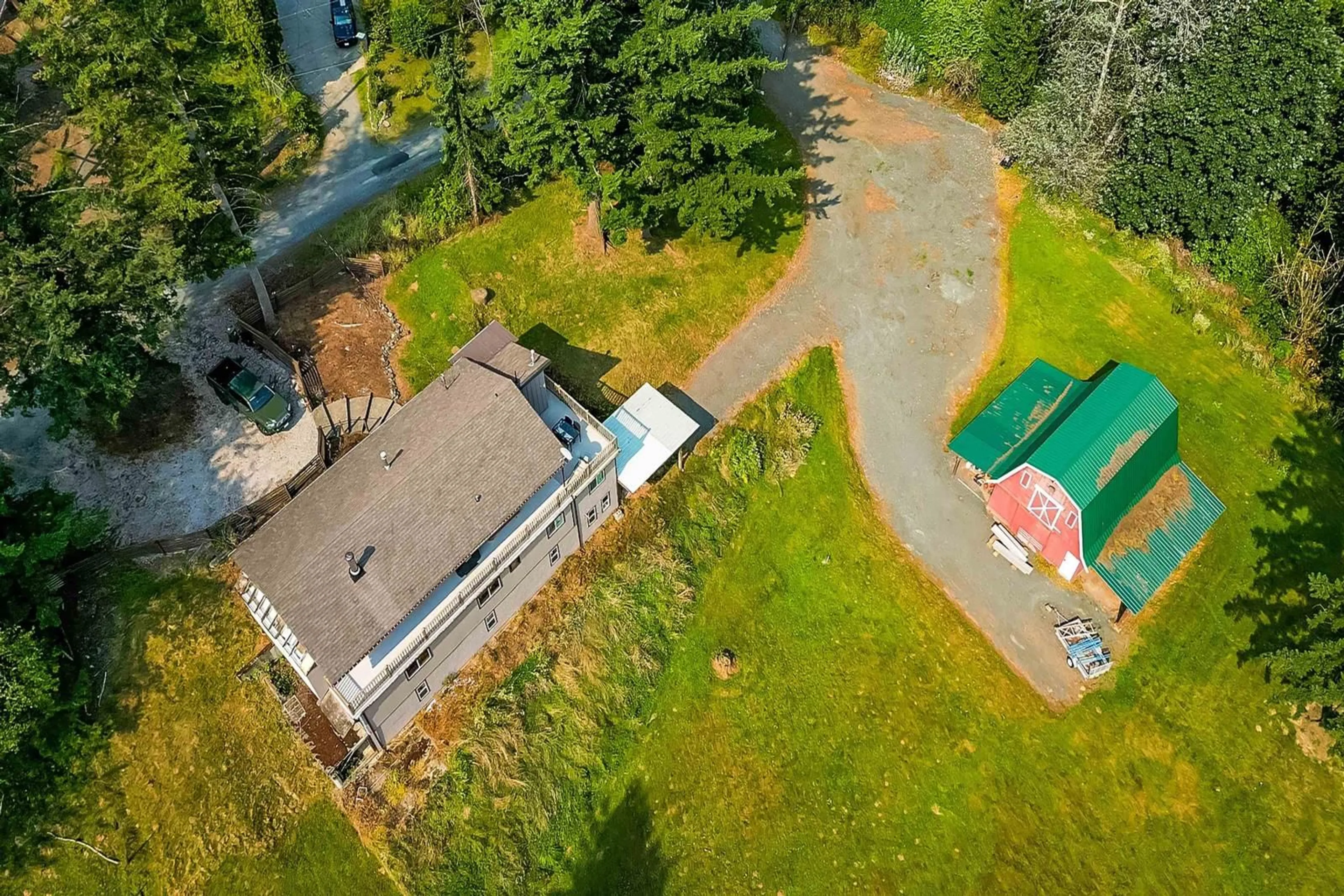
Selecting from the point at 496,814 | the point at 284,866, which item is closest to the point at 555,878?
the point at 496,814

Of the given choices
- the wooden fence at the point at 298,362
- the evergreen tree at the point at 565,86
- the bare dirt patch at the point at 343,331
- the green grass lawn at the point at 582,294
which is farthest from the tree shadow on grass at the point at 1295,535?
the wooden fence at the point at 298,362

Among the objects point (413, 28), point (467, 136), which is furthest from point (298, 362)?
point (413, 28)

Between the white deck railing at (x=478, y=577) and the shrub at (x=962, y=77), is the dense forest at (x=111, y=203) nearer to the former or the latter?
the white deck railing at (x=478, y=577)

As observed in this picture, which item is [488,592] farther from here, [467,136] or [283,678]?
[467,136]

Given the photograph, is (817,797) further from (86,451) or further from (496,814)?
(86,451)

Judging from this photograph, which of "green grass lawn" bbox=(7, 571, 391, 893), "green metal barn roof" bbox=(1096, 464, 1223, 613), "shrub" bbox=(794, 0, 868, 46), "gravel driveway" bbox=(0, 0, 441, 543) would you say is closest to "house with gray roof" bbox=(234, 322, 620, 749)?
"green grass lawn" bbox=(7, 571, 391, 893)
